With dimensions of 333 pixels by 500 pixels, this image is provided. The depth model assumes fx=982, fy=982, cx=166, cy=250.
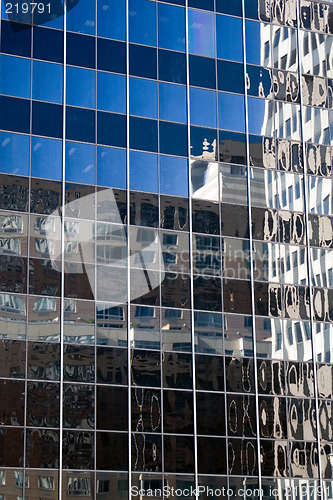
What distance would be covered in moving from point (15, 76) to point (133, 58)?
5.17 m

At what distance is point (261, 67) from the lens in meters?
43.1

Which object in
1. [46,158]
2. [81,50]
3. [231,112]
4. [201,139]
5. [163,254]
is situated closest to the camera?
[46,158]

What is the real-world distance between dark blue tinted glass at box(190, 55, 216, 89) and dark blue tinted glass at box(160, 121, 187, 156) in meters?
2.19

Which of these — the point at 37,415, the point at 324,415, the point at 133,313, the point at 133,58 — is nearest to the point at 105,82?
the point at 133,58

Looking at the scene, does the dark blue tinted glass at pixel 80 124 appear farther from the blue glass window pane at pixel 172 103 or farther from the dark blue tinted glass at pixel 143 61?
the blue glass window pane at pixel 172 103

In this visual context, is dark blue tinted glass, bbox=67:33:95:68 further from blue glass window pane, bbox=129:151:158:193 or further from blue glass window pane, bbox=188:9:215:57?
blue glass window pane, bbox=188:9:215:57

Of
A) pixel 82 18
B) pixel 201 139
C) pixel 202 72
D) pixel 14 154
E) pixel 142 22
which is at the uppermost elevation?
pixel 142 22

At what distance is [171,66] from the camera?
135 feet

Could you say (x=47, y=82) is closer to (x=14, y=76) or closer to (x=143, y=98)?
(x=14, y=76)

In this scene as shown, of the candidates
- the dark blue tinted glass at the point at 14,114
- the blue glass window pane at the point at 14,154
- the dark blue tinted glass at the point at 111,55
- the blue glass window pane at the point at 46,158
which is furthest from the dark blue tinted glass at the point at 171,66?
the blue glass window pane at the point at 14,154

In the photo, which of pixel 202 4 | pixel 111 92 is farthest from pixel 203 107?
pixel 202 4

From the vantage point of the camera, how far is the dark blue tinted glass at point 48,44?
39.1 metres

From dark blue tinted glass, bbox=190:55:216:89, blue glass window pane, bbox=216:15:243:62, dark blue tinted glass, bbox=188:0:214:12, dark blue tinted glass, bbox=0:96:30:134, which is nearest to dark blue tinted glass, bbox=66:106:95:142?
dark blue tinted glass, bbox=0:96:30:134

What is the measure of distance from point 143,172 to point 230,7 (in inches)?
359
